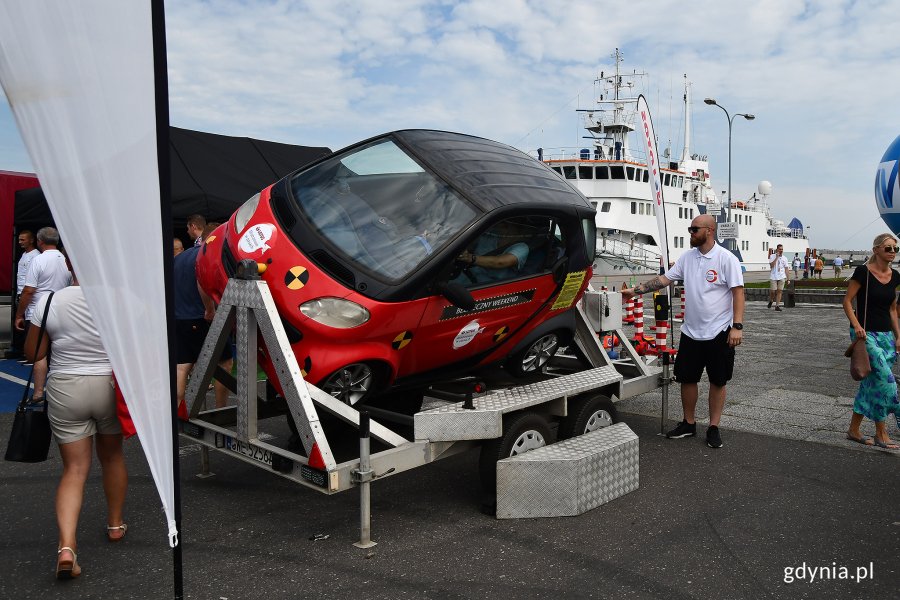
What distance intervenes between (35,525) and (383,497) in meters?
2.16

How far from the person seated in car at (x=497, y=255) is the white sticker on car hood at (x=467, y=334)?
0.31 metres

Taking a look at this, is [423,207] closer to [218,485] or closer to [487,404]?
[487,404]

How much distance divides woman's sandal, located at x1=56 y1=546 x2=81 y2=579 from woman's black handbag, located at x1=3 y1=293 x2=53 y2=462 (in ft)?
1.76

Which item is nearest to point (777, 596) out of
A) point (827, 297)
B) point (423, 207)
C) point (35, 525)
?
point (423, 207)

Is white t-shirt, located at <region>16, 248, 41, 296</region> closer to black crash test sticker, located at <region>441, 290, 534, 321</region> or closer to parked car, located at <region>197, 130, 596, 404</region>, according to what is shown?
parked car, located at <region>197, 130, 596, 404</region>

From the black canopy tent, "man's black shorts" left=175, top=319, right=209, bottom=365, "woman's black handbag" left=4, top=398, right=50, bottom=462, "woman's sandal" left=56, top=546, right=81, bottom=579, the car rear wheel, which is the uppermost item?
the black canopy tent

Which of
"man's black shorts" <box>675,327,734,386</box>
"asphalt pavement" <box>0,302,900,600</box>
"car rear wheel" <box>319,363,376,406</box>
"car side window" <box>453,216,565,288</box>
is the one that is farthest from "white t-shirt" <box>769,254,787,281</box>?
"car rear wheel" <box>319,363,376,406</box>

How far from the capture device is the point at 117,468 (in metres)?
4.16

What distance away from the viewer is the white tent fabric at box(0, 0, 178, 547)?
234 centimetres

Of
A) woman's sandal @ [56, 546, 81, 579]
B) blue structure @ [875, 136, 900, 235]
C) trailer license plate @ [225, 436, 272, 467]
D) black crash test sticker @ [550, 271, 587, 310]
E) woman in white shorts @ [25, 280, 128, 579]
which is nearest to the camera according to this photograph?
woman's sandal @ [56, 546, 81, 579]

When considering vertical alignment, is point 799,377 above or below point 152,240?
below

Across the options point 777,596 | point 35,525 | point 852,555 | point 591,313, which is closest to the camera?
point 777,596

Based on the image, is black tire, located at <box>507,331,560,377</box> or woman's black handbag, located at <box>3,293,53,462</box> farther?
black tire, located at <box>507,331,560,377</box>

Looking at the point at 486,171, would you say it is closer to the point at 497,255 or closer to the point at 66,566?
the point at 497,255
